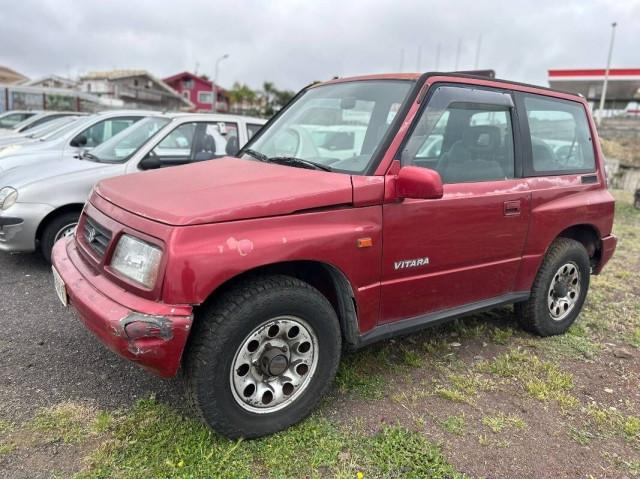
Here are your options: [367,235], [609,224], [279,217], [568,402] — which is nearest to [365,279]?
[367,235]

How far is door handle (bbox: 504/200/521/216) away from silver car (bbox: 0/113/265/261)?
3.59 meters

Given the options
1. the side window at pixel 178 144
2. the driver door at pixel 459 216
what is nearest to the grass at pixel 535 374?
the driver door at pixel 459 216

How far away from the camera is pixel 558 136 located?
391cm

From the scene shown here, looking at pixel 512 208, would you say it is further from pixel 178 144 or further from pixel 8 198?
pixel 8 198

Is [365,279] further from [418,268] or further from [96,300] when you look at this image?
[96,300]

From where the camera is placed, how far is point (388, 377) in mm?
3246

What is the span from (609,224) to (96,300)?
4018mm

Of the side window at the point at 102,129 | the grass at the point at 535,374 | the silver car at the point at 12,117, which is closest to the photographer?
the grass at the point at 535,374

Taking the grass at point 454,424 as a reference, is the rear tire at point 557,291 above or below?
above

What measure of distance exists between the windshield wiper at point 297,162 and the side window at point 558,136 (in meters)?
1.66

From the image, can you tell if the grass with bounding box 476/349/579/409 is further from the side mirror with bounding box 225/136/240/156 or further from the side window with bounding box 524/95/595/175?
the side mirror with bounding box 225/136/240/156

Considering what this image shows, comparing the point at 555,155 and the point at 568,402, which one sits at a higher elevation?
the point at 555,155

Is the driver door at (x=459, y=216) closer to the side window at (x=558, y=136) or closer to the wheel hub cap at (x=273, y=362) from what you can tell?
the side window at (x=558, y=136)

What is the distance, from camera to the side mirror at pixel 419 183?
2553mm
